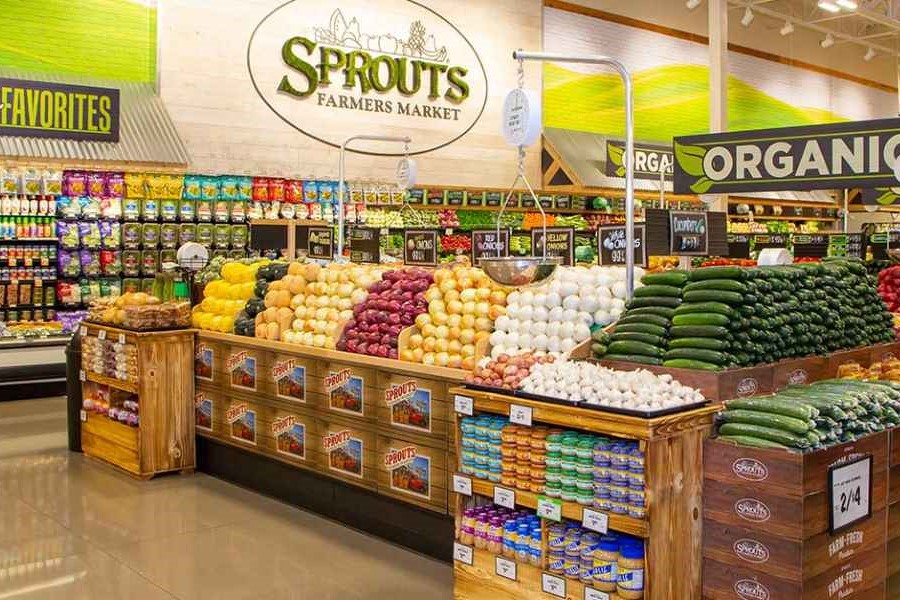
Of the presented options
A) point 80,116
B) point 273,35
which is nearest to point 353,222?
point 273,35

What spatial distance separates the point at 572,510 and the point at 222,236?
905 cm

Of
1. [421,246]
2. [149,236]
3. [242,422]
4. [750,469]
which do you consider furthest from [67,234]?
[750,469]

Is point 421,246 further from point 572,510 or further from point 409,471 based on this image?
point 572,510

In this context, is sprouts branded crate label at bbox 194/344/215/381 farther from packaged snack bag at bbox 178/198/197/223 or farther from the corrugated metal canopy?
packaged snack bag at bbox 178/198/197/223

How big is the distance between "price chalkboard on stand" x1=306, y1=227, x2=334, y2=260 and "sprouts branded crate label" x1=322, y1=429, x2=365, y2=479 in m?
3.42

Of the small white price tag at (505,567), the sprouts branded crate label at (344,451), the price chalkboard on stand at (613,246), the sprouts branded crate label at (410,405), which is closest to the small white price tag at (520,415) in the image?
the small white price tag at (505,567)

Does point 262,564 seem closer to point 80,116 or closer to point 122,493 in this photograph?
point 122,493

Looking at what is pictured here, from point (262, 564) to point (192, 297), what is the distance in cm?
323

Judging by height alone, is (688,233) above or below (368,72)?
below

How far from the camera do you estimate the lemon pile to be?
700cm

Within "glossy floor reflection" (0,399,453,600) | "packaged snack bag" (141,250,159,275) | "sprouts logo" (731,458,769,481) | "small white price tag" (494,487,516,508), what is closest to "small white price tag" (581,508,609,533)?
"small white price tag" (494,487,516,508)

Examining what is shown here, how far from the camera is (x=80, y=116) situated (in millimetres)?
10883

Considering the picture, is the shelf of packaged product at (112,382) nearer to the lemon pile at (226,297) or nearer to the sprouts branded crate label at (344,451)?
the lemon pile at (226,297)

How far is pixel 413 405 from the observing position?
522 centimetres
